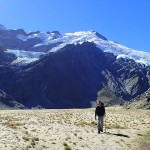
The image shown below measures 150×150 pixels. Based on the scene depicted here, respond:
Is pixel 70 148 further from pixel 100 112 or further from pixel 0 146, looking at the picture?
pixel 100 112

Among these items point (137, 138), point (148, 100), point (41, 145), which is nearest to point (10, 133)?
point (41, 145)

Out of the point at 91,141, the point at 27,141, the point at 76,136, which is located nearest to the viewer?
the point at 27,141

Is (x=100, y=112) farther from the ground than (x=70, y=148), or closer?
farther from the ground

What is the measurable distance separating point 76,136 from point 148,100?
417ft

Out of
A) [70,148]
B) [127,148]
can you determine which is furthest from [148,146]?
[70,148]

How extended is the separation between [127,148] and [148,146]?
194 cm

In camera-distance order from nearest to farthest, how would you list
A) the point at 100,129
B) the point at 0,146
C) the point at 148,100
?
the point at 0,146
the point at 100,129
the point at 148,100

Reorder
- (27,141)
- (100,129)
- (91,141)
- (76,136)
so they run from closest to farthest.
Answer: (27,141) → (91,141) → (76,136) → (100,129)

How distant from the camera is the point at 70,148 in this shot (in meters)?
23.4

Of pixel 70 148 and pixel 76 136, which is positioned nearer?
pixel 70 148

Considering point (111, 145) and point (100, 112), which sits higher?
point (100, 112)

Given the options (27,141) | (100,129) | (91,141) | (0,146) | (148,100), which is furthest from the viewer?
→ (148,100)

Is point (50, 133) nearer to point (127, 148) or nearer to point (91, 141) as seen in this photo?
point (91, 141)

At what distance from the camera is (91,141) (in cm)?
2703
